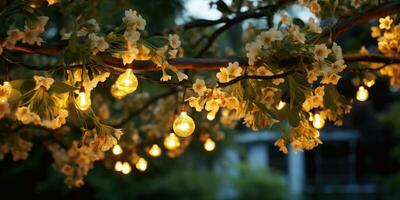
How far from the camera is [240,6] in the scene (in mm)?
3141

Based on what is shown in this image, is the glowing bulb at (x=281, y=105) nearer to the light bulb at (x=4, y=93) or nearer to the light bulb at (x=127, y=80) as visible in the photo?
the light bulb at (x=127, y=80)

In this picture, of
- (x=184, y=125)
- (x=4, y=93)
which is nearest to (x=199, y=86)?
(x=184, y=125)

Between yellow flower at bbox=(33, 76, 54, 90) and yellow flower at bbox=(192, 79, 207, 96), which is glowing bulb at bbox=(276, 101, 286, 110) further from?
yellow flower at bbox=(33, 76, 54, 90)

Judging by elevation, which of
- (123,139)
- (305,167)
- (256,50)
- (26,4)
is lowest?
(305,167)

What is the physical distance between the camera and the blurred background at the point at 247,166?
5.29 m

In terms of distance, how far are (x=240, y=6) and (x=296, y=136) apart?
3.33 ft

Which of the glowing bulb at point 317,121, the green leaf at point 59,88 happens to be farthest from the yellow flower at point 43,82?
the glowing bulb at point 317,121

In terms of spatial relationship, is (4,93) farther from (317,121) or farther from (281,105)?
(317,121)

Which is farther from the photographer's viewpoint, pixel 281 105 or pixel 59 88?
pixel 281 105

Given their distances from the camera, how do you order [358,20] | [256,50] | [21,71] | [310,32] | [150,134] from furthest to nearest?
[150,134], [21,71], [358,20], [310,32], [256,50]

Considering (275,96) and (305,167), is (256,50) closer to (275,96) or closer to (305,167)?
(275,96)

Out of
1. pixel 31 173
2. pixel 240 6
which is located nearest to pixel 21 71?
pixel 240 6

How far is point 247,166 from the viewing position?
12.2m

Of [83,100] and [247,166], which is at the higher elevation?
[83,100]
